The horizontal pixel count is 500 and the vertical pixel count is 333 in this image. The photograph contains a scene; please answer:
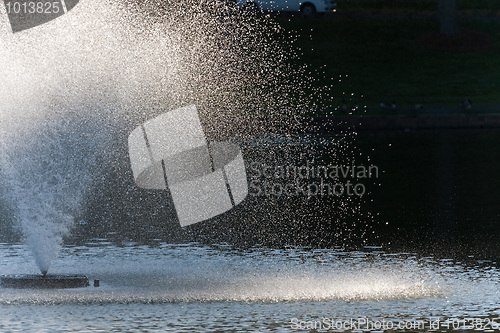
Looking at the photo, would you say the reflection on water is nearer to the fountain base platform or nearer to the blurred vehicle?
the fountain base platform

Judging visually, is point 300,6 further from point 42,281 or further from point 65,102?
point 42,281

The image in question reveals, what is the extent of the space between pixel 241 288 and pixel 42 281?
1.96 meters

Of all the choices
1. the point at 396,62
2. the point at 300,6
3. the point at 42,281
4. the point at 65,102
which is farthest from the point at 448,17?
the point at 42,281

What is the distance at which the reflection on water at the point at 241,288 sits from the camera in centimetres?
895

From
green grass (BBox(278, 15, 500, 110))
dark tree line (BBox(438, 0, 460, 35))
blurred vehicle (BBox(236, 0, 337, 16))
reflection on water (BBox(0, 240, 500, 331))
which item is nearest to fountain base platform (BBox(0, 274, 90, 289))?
reflection on water (BBox(0, 240, 500, 331))

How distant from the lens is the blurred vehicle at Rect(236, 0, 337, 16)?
122 feet

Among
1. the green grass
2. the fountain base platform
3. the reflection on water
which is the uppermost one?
the fountain base platform

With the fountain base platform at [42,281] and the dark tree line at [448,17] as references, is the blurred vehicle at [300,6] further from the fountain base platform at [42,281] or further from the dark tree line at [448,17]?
the fountain base platform at [42,281]

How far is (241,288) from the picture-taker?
10.1 meters

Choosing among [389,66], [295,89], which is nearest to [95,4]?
[295,89]

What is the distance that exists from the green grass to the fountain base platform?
17.8 meters

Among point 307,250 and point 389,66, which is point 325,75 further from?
point 307,250

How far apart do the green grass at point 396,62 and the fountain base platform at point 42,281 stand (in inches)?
703

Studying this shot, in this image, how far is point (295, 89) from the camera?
30.2 meters
